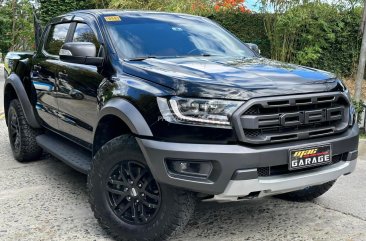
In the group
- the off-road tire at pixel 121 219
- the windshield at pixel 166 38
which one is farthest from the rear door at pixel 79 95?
the off-road tire at pixel 121 219

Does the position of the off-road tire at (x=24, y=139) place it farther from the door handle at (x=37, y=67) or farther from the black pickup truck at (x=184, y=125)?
the black pickup truck at (x=184, y=125)

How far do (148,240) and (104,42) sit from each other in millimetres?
1801

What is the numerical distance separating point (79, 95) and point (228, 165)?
1.90 meters

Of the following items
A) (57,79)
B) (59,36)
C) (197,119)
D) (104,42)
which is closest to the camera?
(197,119)

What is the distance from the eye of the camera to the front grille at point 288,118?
311 cm

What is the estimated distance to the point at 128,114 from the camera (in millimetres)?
3438

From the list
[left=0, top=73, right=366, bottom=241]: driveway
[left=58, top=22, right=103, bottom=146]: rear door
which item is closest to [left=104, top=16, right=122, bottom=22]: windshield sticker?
[left=58, top=22, right=103, bottom=146]: rear door

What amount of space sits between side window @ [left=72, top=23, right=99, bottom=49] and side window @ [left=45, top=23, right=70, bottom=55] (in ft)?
1.14

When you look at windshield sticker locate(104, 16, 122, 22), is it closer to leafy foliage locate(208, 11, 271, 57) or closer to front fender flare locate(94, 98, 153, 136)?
front fender flare locate(94, 98, 153, 136)

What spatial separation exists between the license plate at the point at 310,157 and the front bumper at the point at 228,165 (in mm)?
45

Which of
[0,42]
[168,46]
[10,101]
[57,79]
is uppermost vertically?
[168,46]

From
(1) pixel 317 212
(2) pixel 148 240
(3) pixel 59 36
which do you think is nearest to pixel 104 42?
(3) pixel 59 36

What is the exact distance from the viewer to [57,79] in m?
4.93

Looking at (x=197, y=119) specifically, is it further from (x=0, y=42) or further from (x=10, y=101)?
(x=0, y=42)
